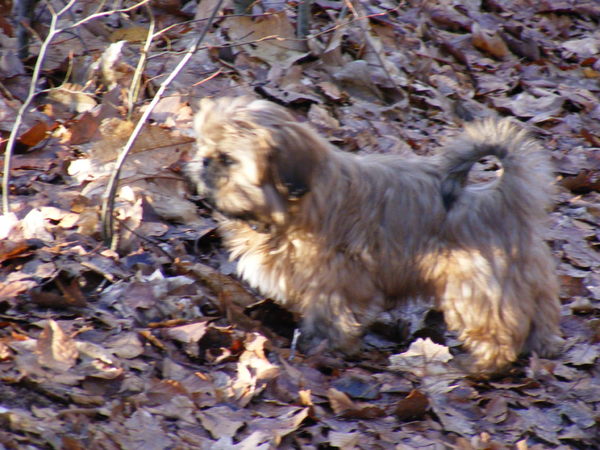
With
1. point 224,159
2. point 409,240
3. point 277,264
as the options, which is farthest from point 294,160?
point 409,240

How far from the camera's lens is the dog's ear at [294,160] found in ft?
13.7

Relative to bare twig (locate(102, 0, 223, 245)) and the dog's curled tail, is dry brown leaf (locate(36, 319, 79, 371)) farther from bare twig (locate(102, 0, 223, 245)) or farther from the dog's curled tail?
the dog's curled tail

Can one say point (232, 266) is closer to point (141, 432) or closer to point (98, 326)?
point (98, 326)

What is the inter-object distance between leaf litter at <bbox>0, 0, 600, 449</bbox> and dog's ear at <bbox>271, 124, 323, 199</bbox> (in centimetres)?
76

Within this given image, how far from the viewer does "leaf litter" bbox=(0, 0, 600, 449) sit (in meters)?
3.76

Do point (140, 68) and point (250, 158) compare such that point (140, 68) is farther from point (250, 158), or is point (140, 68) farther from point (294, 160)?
point (294, 160)

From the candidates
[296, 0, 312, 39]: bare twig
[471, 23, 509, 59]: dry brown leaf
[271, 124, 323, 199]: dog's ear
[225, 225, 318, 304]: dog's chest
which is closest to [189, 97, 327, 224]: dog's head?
[271, 124, 323, 199]: dog's ear

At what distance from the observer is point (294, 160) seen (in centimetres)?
423

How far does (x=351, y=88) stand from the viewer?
743cm

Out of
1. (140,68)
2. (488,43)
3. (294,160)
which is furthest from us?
(488,43)

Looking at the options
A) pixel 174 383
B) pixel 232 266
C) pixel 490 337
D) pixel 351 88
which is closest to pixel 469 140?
pixel 490 337

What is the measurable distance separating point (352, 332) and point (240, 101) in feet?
4.74

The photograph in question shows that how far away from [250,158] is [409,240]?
3.46 ft

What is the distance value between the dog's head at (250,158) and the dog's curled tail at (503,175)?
2.66 ft
